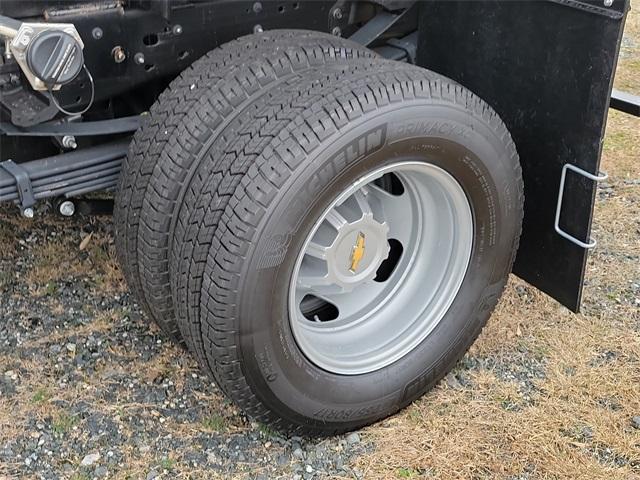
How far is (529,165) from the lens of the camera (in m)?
2.83

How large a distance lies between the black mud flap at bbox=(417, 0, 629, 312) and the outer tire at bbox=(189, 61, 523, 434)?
194mm

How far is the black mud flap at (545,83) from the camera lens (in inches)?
98.2

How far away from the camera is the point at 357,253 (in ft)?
8.68

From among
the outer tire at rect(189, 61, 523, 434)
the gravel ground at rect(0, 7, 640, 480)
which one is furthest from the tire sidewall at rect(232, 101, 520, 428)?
the gravel ground at rect(0, 7, 640, 480)

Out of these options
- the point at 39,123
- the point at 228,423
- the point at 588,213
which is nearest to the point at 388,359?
the point at 228,423

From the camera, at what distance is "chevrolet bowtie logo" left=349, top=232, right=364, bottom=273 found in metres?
2.63

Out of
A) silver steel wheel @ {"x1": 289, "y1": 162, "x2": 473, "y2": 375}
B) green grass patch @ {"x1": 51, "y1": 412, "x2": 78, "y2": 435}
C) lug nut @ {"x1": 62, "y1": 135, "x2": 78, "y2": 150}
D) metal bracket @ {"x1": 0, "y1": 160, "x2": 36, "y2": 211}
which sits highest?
lug nut @ {"x1": 62, "y1": 135, "x2": 78, "y2": 150}

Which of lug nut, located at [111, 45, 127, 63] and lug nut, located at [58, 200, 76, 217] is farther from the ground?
lug nut, located at [111, 45, 127, 63]

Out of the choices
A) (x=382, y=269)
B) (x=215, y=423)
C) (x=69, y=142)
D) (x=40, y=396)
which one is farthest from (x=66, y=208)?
(x=382, y=269)

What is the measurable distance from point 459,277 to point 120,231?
109cm

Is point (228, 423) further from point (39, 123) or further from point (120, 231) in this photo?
point (39, 123)

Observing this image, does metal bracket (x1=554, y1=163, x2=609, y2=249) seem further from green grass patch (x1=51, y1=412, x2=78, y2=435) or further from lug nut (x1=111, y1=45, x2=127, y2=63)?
green grass patch (x1=51, y1=412, x2=78, y2=435)

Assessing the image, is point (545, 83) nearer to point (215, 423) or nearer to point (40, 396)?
point (215, 423)

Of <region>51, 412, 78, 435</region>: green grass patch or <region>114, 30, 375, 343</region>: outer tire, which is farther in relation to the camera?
<region>51, 412, 78, 435</region>: green grass patch
